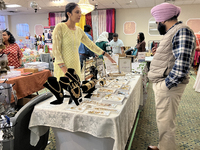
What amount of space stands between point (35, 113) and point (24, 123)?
0.14 m

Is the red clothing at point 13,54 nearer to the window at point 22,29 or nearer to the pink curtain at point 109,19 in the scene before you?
the pink curtain at point 109,19

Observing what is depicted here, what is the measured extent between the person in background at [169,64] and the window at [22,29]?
10.9m

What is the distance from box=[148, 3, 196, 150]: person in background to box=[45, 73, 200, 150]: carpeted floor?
565mm

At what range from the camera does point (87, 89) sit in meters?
1.44

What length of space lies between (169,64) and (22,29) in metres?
11.6

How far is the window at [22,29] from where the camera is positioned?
1074 cm

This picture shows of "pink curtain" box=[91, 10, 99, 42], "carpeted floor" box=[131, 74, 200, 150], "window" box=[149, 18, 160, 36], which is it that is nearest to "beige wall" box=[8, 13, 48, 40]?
"pink curtain" box=[91, 10, 99, 42]

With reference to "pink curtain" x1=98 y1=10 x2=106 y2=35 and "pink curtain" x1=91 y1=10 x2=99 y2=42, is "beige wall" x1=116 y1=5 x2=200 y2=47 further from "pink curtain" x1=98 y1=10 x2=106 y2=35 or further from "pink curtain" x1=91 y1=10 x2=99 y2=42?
"pink curtain" x1=91 y1=10 x2=99 y2=42

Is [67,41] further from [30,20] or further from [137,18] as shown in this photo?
[30,20]

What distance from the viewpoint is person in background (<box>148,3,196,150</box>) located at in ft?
3.84

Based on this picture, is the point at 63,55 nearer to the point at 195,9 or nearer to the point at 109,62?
the point at 109,62

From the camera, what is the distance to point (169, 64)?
4.28 ft

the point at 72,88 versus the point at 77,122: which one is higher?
the point at 72,88

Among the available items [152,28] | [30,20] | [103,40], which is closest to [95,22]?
[152,28]
